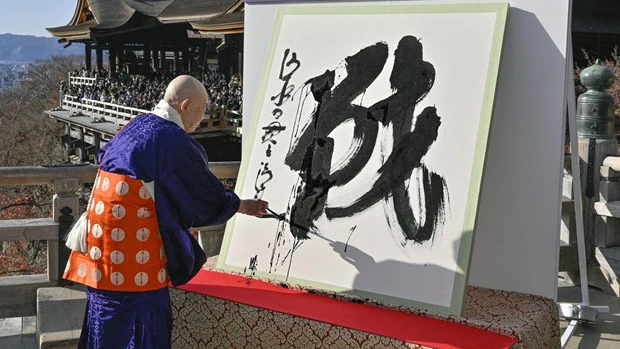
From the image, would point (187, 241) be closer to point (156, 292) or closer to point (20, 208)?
point (156, 292)

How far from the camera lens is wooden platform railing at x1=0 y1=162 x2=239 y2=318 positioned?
3082 millimetres

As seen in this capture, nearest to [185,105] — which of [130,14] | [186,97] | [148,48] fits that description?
[186,97]

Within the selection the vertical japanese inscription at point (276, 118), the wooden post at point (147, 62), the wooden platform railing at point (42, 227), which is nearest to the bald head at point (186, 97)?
the vertical japanese inscription at point (276, 118)

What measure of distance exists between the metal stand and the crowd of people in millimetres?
11644

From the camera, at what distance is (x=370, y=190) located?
232cm

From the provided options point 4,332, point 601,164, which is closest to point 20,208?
point 4,332

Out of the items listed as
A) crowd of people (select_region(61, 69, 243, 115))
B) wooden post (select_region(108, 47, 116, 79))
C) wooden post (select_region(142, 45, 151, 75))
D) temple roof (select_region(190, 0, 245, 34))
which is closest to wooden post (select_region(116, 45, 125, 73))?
wooden post (select_region(108, 47, 116, 79))

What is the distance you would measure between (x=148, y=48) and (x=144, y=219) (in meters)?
20.8

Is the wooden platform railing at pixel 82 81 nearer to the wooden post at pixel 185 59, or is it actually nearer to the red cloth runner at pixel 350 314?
the wooden post at pixel 185 59

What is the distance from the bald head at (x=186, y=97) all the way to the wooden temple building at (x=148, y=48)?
422 inches

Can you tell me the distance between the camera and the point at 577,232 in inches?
104

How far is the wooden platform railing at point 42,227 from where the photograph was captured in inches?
121

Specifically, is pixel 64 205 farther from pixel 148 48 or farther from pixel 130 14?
pixel 148 48

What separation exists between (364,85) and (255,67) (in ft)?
2.24
